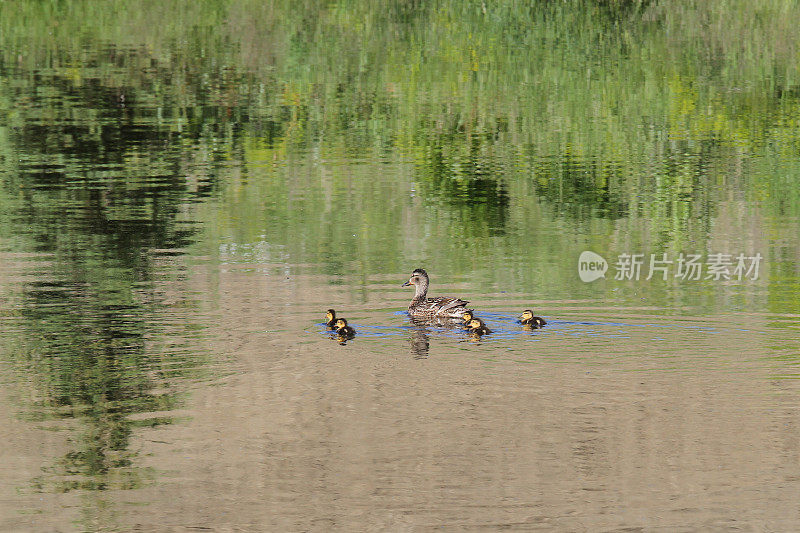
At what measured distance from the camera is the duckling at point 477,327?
11.7 metres

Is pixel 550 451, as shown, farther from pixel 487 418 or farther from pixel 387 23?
pixel 387 23

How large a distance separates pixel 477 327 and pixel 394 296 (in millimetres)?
1745

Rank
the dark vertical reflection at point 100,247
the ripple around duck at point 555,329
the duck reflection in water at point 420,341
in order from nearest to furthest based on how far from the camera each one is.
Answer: the dark vertical reflection at point 100,247
the duck reflection in water at point 420,341
the ripple around duck at point 555,329

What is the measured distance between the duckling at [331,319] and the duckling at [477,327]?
1086 millimetres

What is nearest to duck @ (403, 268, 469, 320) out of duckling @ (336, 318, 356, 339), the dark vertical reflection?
duckling @ (336, 318, 356, 339)

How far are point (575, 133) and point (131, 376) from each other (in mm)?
13581

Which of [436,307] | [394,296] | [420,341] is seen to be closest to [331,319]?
[420,341]

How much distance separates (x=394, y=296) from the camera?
13.3m

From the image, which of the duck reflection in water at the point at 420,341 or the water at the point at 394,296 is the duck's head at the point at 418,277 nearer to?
the water at the point at 394,296

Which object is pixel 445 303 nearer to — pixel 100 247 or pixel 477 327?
pixel 477 327

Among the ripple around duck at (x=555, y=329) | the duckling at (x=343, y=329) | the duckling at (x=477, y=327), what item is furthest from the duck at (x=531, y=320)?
the duckling at (x=343, y=329)

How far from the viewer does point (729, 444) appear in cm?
907

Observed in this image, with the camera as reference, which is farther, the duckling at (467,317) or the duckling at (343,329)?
the duckling at (467,317)

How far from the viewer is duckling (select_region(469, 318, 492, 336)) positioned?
38.3 feet
